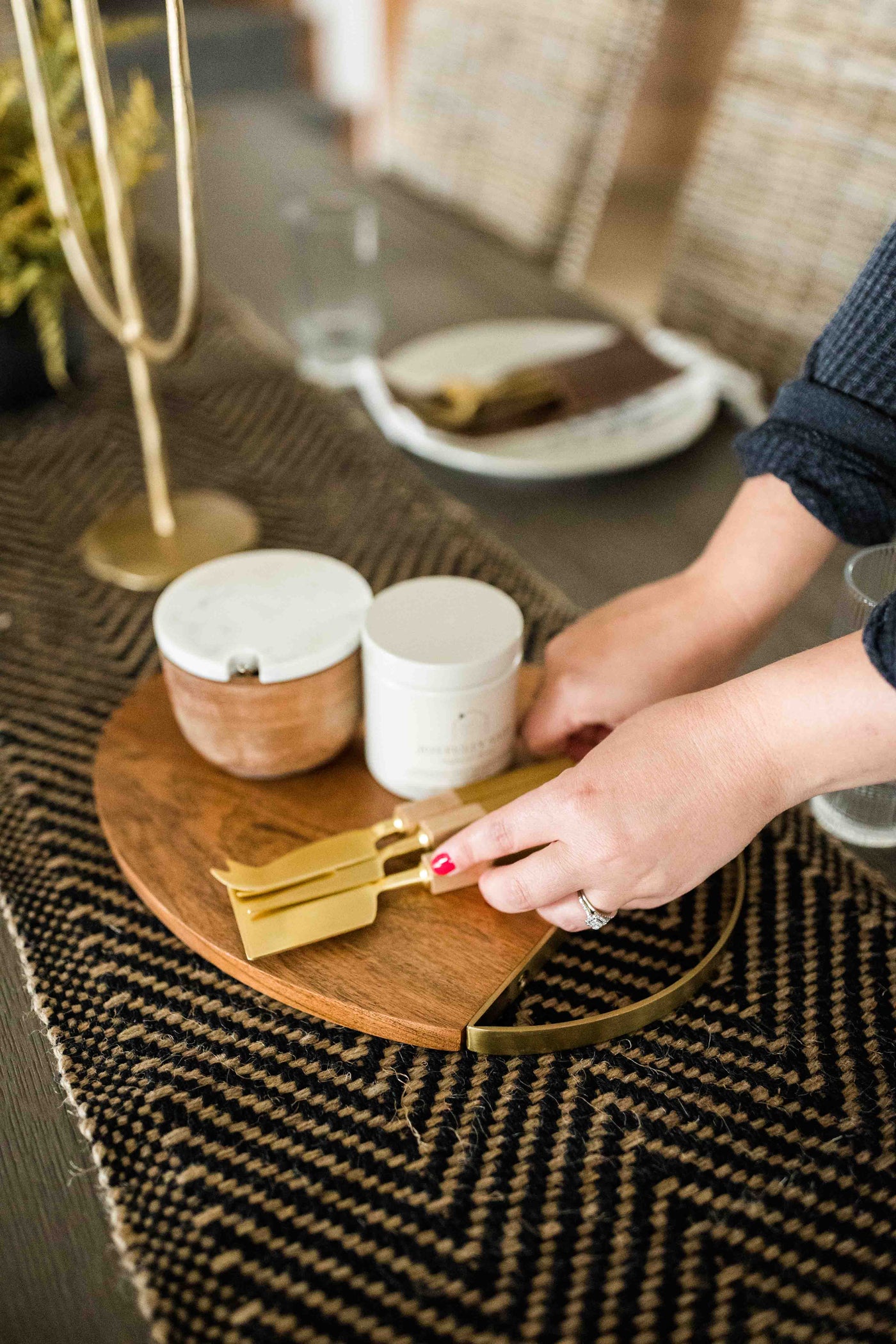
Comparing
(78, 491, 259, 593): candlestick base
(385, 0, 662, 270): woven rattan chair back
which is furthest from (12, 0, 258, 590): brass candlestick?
(385, 0, 662, 270): woven rattan chair back

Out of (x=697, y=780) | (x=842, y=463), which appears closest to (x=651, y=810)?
(x=697, y=780)

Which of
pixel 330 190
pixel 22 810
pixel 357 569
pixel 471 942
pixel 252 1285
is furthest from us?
pixel 330 190

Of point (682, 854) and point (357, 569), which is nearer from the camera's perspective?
point (682, 854)

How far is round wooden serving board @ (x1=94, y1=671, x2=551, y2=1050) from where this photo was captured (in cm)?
44

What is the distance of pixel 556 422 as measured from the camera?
85 cm

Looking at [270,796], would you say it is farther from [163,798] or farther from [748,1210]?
[748,1210]

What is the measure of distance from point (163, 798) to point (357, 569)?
270 millimetres

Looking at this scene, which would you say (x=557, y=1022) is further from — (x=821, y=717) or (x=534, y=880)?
(x=821, y=717)

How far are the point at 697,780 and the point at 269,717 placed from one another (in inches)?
8.4

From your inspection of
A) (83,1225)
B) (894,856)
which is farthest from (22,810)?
(894,856)

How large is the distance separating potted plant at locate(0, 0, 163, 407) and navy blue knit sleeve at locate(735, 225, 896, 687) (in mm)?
553

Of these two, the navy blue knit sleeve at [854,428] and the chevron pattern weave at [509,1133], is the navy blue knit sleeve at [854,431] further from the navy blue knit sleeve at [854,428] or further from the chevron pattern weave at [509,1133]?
the chevron pattern weave at [509,1133]

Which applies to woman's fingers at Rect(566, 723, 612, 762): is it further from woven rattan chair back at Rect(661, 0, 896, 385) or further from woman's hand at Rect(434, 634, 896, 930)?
woven rattan chair back at Rect(661, 0, 896, 385)

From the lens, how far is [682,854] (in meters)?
0.44
